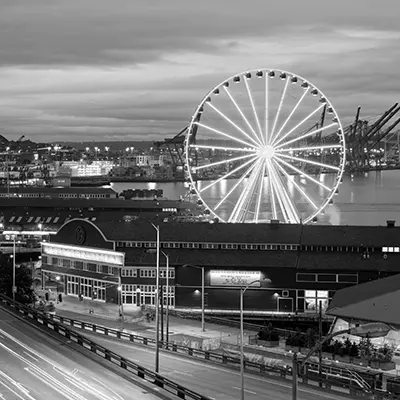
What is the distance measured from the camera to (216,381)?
35406mm

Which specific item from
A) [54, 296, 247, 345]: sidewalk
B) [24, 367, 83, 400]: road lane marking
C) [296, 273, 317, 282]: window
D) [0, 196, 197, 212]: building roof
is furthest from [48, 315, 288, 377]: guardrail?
[0, 196, 197, 212]: building roof

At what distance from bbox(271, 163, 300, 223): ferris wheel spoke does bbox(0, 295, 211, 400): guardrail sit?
967 inches

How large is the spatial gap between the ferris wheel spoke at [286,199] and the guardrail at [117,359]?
80.6ft

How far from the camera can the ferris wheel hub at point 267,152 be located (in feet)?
224

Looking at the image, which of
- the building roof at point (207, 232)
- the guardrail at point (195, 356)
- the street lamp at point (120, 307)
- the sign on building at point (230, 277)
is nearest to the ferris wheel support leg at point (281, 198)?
the building roof at point (207, 232)

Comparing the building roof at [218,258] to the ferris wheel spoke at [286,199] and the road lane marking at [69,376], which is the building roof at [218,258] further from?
the road lane marking at [69,376]

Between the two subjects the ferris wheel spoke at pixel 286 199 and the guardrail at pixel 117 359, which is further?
the ferris wheel spoke at pixel 286 199

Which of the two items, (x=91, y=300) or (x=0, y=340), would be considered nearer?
(x=0, y=340)

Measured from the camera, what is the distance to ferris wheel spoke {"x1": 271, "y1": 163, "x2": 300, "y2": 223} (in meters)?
69.0

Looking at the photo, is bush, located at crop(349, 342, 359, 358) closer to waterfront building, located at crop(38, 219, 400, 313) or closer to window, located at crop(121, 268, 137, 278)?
waterfront building, located at crop(38, 219, 400, 313)

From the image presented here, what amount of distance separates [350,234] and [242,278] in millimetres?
7718

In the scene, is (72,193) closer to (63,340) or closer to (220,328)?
(220,328)

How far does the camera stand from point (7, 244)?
96.6 metres

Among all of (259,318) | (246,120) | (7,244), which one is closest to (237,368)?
(259,318)
